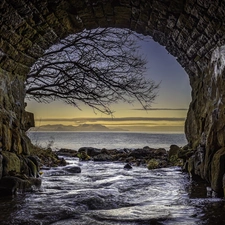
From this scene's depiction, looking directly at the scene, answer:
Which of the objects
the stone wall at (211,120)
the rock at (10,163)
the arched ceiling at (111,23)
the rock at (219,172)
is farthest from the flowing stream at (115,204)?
the arched ceiling at (111,23)

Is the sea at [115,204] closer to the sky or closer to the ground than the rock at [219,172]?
closer to the ground

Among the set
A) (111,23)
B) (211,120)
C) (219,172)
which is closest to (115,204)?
(219,172)

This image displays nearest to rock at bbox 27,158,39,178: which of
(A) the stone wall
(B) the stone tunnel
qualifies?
(B) the stone tunnel

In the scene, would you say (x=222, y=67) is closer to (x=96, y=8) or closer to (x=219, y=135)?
(x=219, y=135)

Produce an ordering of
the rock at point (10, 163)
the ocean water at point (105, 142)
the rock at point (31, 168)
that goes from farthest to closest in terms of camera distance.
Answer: the ocean water at point (105, 142), the rock at point (31, 168), the rock at point (10, 163)

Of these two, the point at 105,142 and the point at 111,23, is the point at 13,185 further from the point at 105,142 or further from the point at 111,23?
the point at 105,142

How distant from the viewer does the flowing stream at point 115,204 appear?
12.2ft

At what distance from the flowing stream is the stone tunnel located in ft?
2.34

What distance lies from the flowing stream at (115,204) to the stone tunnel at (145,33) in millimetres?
712

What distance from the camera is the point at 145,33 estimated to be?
21.6ft

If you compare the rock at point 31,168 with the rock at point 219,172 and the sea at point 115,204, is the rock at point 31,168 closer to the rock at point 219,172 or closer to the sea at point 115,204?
the sea at point 115,204

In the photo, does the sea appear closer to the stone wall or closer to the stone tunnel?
the stone wall

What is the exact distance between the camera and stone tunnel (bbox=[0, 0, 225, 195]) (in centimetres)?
482

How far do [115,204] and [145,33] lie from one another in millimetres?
3726
